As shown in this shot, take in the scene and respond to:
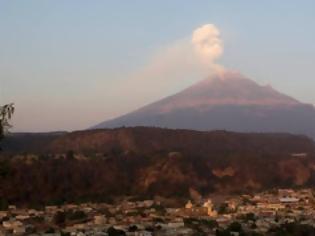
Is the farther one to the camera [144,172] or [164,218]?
[144,172]

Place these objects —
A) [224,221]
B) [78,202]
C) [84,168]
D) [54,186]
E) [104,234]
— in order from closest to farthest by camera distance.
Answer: [104,234], [224,221], [78,202], [54,186], [84,168]

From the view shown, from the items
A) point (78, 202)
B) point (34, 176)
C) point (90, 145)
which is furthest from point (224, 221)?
point (90, 145)

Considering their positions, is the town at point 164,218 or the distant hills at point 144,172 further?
the distant hills at point 144,172

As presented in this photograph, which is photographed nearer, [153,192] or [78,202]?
[78,202]

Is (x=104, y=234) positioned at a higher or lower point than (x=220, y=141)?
lower

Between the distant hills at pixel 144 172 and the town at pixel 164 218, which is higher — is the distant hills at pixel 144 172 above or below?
above

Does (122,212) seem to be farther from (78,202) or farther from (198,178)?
(198,178)

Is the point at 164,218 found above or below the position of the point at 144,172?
below

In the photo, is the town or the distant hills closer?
the town
